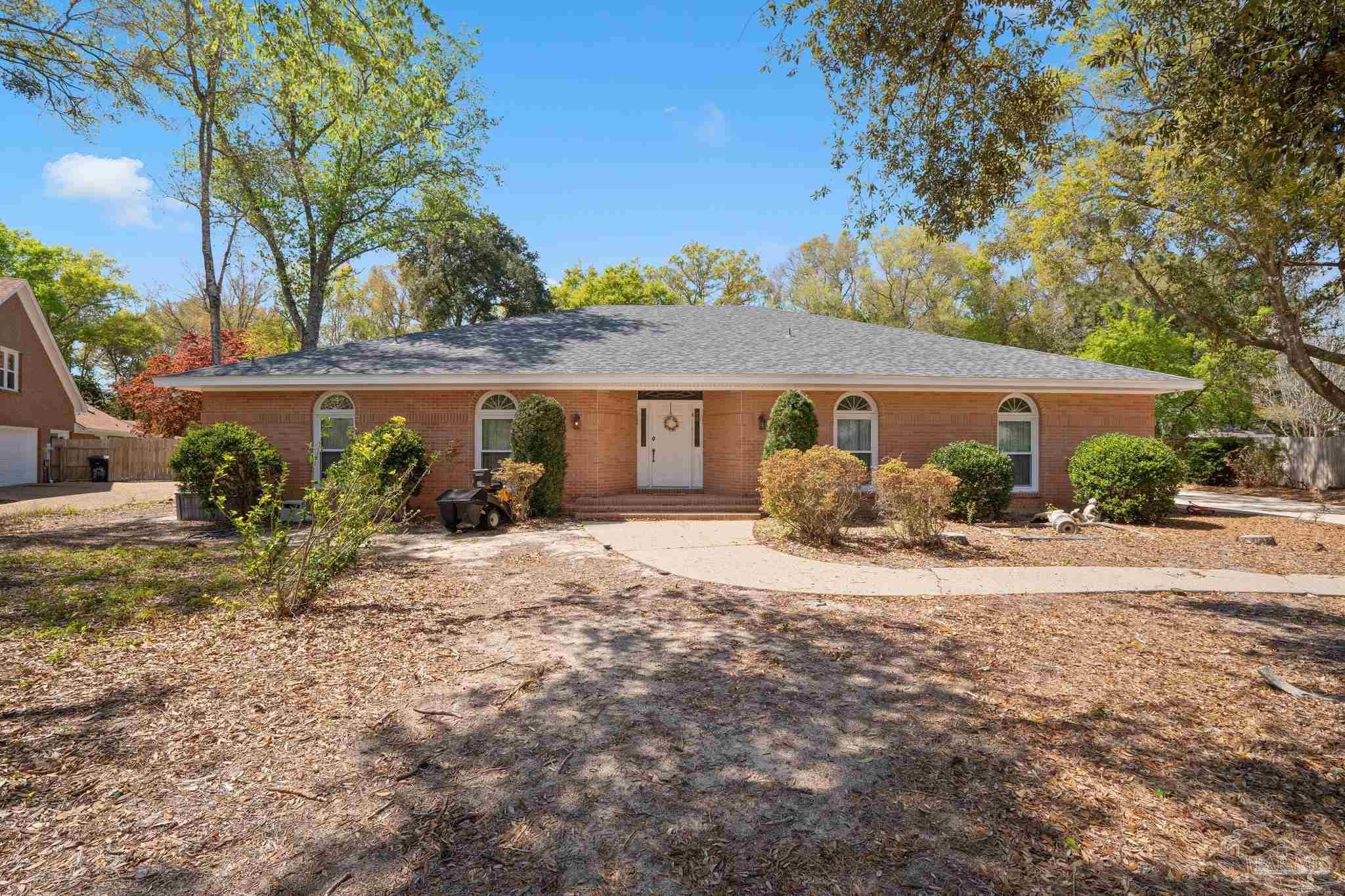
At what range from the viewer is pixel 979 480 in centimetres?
1152

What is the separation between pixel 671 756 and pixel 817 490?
240 inches

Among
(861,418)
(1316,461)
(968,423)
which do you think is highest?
(861,418)

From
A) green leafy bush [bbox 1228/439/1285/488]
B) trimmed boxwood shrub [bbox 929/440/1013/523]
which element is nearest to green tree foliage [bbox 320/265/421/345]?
trimmed boxwood shrub [bbox 929/440/1013/523]

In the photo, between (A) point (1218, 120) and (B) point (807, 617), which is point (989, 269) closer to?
(A) point (1218, 120)

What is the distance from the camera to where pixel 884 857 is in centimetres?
244

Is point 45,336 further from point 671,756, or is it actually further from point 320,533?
point 671,756

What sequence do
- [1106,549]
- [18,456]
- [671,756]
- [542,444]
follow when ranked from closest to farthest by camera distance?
[671,756], [1106,549], [542,444], [18,456]

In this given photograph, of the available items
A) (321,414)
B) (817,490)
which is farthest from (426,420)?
(817,490)

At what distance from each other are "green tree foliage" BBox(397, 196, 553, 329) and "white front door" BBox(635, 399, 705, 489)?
1696 centimetres

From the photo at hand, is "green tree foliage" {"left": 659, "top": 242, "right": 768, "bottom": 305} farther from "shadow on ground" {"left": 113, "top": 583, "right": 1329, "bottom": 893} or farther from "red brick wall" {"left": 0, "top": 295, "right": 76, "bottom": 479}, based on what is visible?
"shadow on ground" {"left": 113, "top": 583, "right": 1329, "bottom": 893}

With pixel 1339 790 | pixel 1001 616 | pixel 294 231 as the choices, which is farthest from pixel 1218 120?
pixel 294 231

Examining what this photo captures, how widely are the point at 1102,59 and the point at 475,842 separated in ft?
27.8

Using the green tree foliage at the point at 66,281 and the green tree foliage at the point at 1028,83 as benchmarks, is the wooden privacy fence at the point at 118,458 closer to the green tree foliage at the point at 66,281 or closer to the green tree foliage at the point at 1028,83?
the green tree foliage at the point at 66,281

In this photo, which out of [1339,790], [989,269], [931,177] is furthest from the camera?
[989,269]
